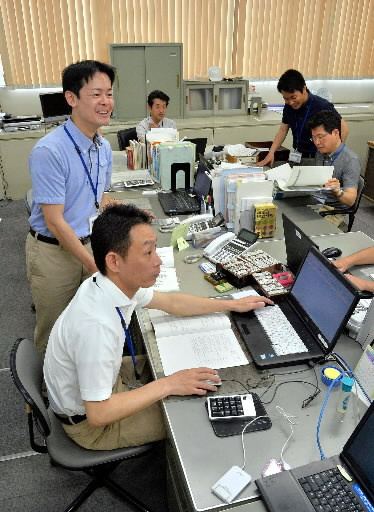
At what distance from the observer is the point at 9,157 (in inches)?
187

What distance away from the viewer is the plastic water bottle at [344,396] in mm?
1320

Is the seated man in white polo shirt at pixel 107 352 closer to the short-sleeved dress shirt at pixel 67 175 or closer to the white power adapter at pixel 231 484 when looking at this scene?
the white power adapter at pixel 231 484

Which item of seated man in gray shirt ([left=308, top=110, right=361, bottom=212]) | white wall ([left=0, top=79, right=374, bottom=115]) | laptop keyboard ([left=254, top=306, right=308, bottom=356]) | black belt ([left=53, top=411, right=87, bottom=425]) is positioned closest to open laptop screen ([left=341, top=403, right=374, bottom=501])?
laptop keyboard ([left=254, top=306, right=308, bottom=356])

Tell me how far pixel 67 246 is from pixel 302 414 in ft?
4.45

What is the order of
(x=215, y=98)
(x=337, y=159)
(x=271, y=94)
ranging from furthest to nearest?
(x=271, y=94)
(x=215, y=98)
(x=337, y=159)

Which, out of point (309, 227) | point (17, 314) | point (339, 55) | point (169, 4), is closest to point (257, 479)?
point (309, 227)

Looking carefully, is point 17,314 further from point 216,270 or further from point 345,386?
point 345,386

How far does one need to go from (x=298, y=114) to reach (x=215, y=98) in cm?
176

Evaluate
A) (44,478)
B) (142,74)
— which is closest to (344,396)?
(44,478)

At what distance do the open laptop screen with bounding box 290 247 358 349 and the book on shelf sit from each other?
0.32m

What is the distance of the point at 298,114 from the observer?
3717mm

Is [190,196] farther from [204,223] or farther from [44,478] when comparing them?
[44,478]

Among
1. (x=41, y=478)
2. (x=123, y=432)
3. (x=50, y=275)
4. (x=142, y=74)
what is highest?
(x=142, y=74)

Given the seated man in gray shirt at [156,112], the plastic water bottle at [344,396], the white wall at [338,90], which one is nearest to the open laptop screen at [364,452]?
the plastic water bottle at [344,396]
